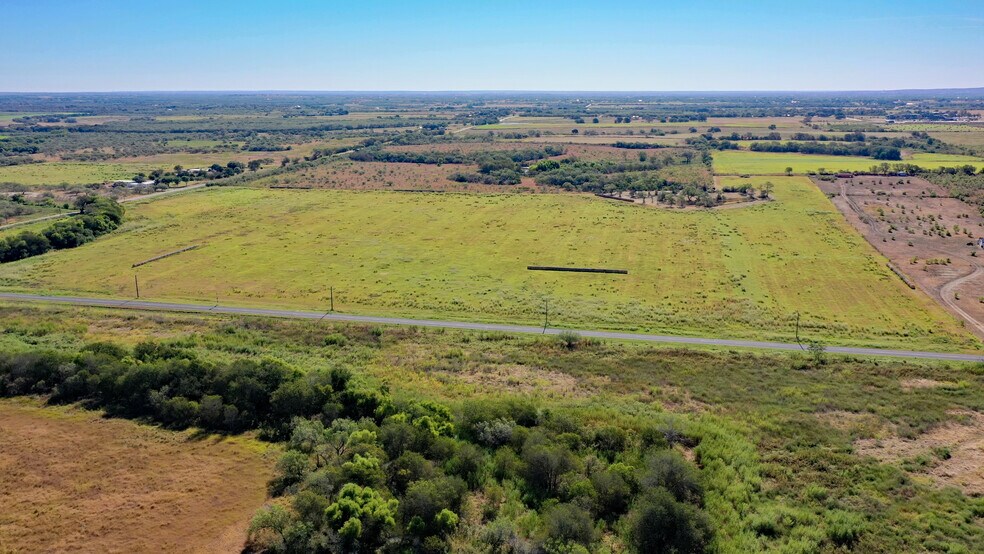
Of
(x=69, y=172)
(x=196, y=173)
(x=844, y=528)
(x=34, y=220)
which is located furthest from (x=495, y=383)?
(x=69, y=172)

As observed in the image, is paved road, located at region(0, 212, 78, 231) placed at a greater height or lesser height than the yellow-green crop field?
greater

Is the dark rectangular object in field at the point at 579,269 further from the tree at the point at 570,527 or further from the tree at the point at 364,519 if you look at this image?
the tree at the point at 364,519

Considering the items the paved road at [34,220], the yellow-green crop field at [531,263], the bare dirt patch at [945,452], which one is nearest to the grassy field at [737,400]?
the bare dirt patch at [945,452]

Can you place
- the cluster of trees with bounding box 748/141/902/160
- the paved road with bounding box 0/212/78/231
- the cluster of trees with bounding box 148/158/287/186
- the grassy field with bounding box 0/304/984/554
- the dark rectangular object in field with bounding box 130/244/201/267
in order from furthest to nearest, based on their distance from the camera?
the cluster of trees with bounding box 748/141/902/160 < the cluster of trees with bounding box 148/158/287/186 < the paved road with bounding box 0/212/78/231 < the dark rectangular object in field with bounding box 130/244/201/267 < the grassy field with bounding box 0/304/984/554

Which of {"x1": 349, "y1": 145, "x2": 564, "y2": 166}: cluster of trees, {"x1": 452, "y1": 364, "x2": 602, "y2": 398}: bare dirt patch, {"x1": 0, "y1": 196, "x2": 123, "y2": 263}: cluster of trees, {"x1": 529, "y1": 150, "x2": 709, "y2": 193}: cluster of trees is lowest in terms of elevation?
{"x1": 452, "y1": 364, "x2": 602, "y2": 398}: bare dirt patch

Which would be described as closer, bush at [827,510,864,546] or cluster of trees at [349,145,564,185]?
bush at [827,510,864,546]

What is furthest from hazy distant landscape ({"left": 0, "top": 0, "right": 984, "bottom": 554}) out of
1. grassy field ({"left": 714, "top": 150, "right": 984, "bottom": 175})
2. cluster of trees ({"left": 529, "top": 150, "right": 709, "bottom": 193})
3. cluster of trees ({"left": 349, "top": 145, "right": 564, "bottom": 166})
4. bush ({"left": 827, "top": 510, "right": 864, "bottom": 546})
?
cluster of trees ({"left": 349, "top": 145, "right": 564, "bottom": 166})

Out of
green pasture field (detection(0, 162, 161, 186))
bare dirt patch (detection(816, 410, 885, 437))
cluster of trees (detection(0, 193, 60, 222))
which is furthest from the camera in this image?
green pasture field (detection(0, 162, 161, 186))

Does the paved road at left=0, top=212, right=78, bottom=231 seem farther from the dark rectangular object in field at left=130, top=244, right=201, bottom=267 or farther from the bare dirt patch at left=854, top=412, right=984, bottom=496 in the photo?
the bare dirt patch at left=854, top=412, right=984, bottom=496
